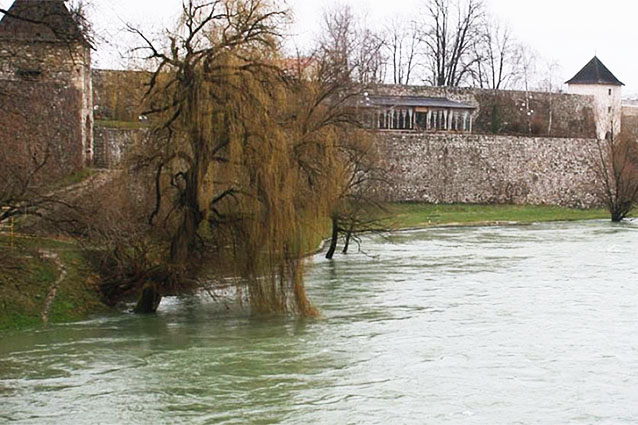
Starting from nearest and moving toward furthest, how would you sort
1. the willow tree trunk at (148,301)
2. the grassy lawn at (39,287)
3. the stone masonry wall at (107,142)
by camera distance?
the grassy lawn at (39,287) < the willow tree trunk at (148,301) < the stone masonry wall at (107,142)

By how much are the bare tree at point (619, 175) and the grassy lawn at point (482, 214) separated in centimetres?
177

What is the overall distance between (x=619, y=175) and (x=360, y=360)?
33208mm

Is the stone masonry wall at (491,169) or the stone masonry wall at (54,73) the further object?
the stone masonry wall at (491,169)

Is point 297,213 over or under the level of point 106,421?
over

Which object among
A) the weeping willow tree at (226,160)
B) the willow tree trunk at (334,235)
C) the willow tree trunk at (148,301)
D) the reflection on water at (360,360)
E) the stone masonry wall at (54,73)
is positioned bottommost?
the reflection on water at (360,360)

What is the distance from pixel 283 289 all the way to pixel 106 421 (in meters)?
6.04

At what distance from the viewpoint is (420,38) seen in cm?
5806

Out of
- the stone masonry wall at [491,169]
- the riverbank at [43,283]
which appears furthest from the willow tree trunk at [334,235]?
the stone masonry wall at [491,169]

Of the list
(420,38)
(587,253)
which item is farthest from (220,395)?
(420,38)

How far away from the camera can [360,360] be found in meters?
13.7

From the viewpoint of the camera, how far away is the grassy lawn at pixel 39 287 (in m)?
16.4

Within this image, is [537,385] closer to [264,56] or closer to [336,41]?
[264,56]

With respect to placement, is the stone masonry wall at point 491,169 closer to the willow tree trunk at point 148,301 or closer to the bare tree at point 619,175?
A: the bare tree at point 619,175

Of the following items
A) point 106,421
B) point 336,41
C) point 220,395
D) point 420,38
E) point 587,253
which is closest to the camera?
point 106,421
